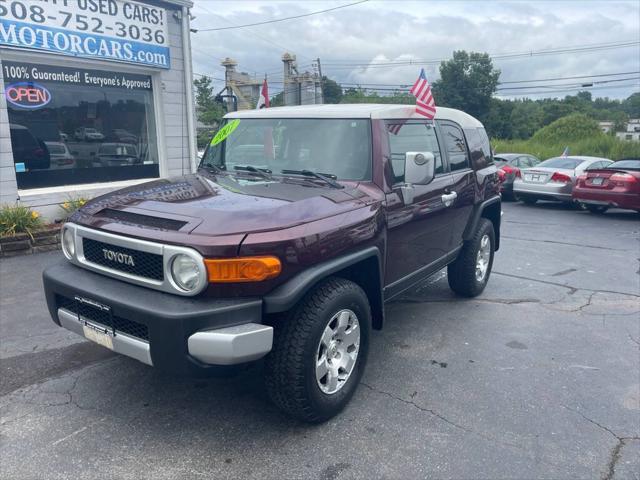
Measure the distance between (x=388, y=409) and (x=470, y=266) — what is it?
2472mm

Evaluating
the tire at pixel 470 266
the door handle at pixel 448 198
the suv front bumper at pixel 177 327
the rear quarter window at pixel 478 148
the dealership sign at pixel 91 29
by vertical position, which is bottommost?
the tire at pixel 470 266

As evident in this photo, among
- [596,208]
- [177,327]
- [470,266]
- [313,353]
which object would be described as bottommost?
[596,208]

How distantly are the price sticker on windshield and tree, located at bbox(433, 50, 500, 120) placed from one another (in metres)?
53.2

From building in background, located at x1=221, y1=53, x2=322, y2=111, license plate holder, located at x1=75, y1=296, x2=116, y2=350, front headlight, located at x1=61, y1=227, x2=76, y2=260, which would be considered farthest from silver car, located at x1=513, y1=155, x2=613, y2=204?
building in background, located at x1=221, y1=53, x2=322, y2=111

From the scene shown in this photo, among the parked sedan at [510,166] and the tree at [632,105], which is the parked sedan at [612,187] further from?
the tree at [632,105]

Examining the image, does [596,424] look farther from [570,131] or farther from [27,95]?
[570,131]

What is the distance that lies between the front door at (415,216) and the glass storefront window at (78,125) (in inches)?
264

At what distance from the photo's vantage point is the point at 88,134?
9.27m

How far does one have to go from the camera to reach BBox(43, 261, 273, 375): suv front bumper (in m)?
2.68

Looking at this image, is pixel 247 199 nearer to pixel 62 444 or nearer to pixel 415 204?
pixel 415 204

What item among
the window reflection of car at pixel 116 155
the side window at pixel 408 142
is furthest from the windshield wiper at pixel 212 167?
the window reflection of car at pixel 116 155

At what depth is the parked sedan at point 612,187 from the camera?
37.9ft

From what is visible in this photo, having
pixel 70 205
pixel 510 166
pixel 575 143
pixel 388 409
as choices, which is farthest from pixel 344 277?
pixel 575 143

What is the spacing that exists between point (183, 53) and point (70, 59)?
7.45ft
